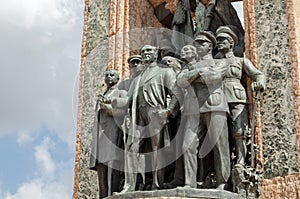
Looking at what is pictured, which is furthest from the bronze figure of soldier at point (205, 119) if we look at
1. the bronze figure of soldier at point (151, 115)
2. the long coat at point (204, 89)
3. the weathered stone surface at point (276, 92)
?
the weathered stone surface at point (276, 92)

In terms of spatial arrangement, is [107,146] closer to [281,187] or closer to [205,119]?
[205,119]

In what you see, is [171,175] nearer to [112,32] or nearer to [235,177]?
[235,177]

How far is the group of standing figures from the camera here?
722 cm

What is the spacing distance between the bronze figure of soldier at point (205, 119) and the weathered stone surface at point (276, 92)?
0.65 m

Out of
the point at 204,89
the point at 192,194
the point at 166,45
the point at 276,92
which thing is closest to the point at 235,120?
the point at 204,89

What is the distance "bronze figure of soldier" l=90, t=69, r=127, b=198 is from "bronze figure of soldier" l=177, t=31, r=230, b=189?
95 centimetres

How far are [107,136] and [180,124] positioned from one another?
953 millimetres

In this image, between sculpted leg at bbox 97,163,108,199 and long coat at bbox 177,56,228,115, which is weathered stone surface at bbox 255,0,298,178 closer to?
long coat at bbox 177,56,228,115

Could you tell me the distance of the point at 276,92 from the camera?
782 centimetres

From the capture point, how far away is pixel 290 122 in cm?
763

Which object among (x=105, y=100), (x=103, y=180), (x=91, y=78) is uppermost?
(x=91, y=78)

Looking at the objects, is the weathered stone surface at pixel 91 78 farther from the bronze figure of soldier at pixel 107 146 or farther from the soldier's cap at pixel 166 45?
the bronze figure of soldier at pixel 107 146

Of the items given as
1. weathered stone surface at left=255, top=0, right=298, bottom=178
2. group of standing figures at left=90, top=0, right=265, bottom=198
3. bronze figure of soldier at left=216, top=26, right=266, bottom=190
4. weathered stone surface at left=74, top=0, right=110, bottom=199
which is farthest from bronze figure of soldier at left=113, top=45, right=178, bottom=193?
weathered stone surface at left=74, top=0, right=110, bottom=199

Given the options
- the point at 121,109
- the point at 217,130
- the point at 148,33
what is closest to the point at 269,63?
the point at 217,130
